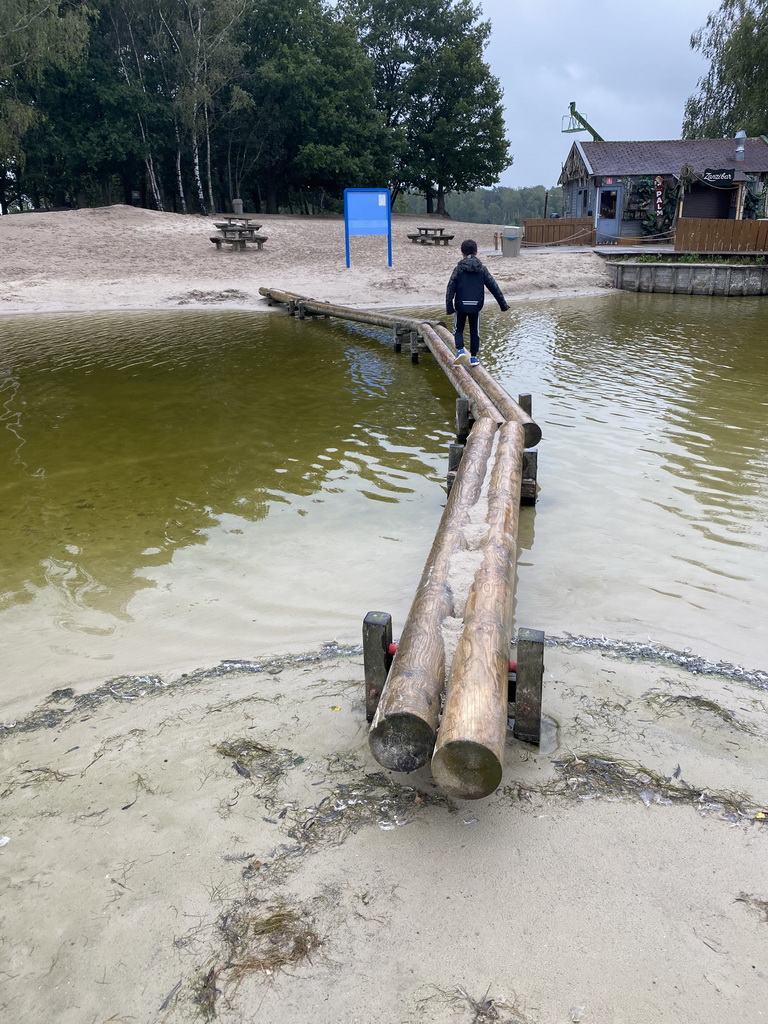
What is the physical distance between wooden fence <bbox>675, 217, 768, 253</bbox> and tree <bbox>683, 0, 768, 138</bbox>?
14.6 meters

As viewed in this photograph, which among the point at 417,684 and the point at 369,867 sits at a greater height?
the point at 417,684

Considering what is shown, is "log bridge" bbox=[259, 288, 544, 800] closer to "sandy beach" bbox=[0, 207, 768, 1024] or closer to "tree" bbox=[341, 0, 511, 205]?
"sandy beach" bbox=[0, 207, 768, 1024]

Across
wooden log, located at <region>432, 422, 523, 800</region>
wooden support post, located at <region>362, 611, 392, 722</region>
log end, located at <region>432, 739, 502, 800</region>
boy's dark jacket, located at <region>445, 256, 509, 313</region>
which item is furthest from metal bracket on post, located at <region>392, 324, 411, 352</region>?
log end, located at <region>432, 739, 502, 800</region>

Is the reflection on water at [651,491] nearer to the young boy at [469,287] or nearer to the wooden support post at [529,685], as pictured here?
the wooden support post at [529,685]

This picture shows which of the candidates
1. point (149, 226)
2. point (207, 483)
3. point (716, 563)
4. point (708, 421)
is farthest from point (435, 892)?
point (149, 226)

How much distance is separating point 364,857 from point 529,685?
42.9 inches

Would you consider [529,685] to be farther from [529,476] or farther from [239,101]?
[239,101]

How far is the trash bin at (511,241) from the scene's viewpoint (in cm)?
2780

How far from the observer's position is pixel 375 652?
350 cm

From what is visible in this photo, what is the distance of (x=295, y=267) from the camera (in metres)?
24.8

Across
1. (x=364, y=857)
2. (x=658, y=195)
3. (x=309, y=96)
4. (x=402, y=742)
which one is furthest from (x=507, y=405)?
(x=309, y=96)

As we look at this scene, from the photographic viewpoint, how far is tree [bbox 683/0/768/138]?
1316 inches

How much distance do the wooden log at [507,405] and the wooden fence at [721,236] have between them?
65.9ft

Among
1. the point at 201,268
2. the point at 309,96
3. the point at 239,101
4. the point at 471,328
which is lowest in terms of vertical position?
the point at 471,328
